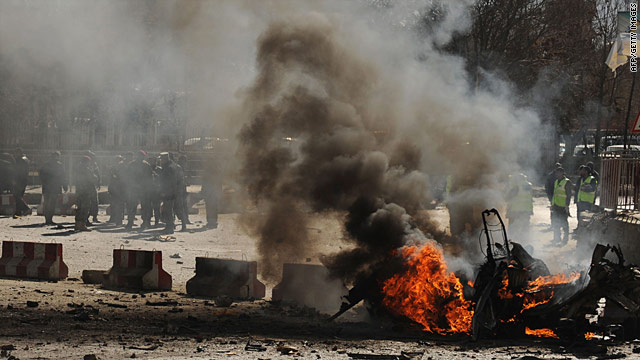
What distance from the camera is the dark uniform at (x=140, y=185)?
1917cm

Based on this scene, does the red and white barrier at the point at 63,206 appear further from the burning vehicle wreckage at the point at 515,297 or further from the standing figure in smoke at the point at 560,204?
the burning vehicle wreckage at the point at 515,297

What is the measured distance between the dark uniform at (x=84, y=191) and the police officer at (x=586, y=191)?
1199cm

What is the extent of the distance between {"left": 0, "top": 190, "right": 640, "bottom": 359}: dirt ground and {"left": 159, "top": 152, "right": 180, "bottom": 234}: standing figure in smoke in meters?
6.40

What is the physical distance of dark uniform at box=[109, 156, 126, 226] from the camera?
19.6 metres

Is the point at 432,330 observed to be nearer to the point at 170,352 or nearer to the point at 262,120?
the point at 170,352

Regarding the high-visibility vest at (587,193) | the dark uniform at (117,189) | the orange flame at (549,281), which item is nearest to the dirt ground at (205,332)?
the orange flame at (549,281)

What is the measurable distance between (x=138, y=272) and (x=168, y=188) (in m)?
7.69

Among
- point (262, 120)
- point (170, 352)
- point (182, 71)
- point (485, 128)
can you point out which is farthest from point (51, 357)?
point (182, 71)

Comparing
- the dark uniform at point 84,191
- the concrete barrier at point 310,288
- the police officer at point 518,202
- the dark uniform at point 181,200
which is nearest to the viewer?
the concrete barrier at point 310,288

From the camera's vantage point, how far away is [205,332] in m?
7.97

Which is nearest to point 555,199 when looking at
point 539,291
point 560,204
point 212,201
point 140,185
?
point 560,204

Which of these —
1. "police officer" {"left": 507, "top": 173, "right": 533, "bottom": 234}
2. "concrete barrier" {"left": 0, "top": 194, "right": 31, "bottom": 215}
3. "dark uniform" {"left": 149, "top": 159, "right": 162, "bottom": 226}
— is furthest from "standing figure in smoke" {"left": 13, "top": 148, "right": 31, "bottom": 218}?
"police officer" {"left": 507, "top": 173, "right": 533, "bottom": 234}

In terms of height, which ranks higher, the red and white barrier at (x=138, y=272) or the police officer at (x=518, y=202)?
the police officer at (x=518, y=202)

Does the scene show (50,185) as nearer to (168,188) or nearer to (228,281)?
(168,188)
